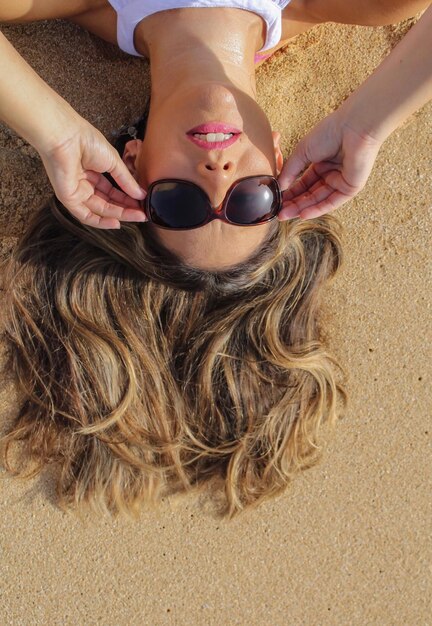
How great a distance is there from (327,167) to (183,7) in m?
0.86

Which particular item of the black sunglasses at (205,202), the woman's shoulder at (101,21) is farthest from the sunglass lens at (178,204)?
the woman's shoulder at (101,21)

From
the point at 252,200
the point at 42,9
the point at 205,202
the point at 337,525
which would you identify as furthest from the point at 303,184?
the point at 337,525

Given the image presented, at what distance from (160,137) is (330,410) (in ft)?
5.08

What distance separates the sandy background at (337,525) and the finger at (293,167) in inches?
26.2

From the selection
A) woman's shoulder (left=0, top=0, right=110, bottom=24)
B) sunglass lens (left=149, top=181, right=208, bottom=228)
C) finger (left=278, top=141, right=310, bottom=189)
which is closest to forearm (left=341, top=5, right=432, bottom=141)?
finger (left=278, top=141, right=310, bottom=189)

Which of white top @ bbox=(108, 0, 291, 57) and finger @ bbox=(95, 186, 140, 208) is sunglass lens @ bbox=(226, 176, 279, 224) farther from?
white top @ bbox=(108, 0, 291, 57)

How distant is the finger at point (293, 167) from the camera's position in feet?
7.19

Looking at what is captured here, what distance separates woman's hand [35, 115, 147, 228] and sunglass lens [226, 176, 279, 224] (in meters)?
0.35

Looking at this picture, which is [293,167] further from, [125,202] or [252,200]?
[125,202]

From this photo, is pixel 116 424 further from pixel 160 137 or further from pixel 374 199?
pixel 374 199

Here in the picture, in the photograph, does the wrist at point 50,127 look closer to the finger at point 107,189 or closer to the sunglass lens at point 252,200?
the finger at point 107,189

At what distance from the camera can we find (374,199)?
292 cm

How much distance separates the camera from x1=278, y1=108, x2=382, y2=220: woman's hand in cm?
218

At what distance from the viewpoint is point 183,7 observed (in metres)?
2.32
